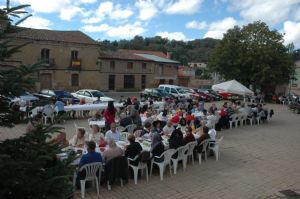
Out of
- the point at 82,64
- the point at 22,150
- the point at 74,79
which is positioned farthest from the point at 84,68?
the point at 22,150

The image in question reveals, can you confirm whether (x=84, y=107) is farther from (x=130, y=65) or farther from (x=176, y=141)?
(x=130, y=65)

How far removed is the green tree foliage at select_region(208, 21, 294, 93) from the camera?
3656 cm

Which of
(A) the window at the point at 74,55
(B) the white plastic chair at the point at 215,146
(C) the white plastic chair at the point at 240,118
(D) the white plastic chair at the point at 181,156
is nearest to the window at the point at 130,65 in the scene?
(A) the window at the point at 74,55

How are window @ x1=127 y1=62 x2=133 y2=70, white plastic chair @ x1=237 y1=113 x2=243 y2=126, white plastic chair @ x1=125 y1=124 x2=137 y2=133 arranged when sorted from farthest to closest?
window @ x1=127 y1=62 x2=133 y2=70 → white plastic chair @ x1=237 y1=113 x2=243 y2=126 → white plastic chair @ x1=125 y1=124 x2=137 y2=133

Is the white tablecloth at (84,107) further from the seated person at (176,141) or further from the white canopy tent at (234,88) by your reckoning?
the seated person at (176,141)

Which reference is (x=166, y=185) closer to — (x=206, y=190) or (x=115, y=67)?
(x=206, y=190)

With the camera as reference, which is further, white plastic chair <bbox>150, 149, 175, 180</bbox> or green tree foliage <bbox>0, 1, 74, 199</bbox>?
white plastic chair <bbox>150, 149, 175, 180</bbox>

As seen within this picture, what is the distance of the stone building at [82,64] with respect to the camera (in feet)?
119

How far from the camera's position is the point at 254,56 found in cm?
3700

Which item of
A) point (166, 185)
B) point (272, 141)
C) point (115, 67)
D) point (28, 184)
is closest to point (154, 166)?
point (166, 185)

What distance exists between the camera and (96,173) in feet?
24.5

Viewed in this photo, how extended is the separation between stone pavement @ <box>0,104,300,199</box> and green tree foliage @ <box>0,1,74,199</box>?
191cm

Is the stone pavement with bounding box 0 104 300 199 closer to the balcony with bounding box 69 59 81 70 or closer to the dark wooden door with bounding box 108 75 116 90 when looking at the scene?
the balcony with bounding box 69 59 81 70

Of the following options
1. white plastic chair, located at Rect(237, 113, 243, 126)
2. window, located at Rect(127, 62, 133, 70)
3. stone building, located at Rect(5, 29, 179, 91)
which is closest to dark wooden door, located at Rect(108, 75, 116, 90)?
stone building, located at Rect(5, 29, 179, 91)
